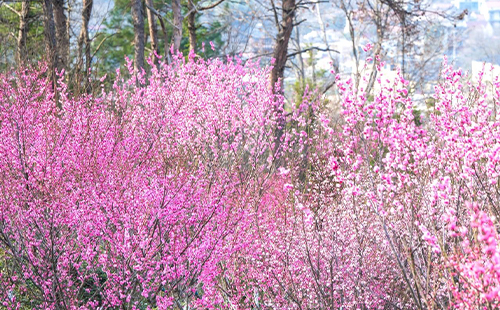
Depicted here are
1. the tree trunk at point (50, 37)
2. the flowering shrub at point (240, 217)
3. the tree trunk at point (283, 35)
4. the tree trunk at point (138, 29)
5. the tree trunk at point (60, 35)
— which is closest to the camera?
the flowering shrub at point (240, 217)

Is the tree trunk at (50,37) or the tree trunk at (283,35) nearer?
the tree trunk at (50,37)

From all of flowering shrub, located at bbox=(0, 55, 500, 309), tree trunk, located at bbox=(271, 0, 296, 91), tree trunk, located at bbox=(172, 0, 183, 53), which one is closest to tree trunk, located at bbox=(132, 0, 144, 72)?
tree trunk, located at bbox=(172, 0, 183, 53)

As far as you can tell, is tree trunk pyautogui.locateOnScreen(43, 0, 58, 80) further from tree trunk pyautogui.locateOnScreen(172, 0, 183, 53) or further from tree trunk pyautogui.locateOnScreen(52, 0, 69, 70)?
tree trunk pyautogui.locateOnScreen(172, 0, 183, 53)

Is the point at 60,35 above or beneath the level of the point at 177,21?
beneath

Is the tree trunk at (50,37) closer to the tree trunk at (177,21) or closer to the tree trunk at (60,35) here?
the tree trunk at (60,35)

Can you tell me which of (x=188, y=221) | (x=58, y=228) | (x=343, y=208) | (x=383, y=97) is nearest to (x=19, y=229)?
(x=58, y=228)

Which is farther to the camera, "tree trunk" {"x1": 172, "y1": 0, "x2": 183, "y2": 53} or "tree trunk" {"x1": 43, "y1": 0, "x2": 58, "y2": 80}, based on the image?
"tree trunk" {"x1": 172, "y1": 0, "x2": 183, "y2": 53}

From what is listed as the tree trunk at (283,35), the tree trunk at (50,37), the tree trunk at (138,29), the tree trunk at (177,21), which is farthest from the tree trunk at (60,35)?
the tree trunk at (283,35)

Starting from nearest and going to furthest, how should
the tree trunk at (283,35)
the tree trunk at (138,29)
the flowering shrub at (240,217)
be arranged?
the flowering shrub at (240,217)
the tree trunk at (283,35)
the tree trunk at (138,29)

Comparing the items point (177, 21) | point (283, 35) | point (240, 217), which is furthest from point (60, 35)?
point (240, 217)

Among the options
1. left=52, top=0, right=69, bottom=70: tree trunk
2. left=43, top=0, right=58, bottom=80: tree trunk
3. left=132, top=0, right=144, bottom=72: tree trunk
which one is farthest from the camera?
left=132, top=0, right=144, bottom=72: tree trunk

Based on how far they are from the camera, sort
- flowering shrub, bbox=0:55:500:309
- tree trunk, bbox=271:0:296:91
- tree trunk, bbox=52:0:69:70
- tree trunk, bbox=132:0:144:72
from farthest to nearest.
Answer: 1. tree trunk, bbox=132:0:144:72
2. tree trunk, bbox=52:0:69:70
3. tree trunk, bbox=271:0:296:91
4. flowering shrub, bbox=0:55:500:309

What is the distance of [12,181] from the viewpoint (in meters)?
5.77

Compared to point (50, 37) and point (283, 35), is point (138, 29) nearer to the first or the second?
point (50, 37)
